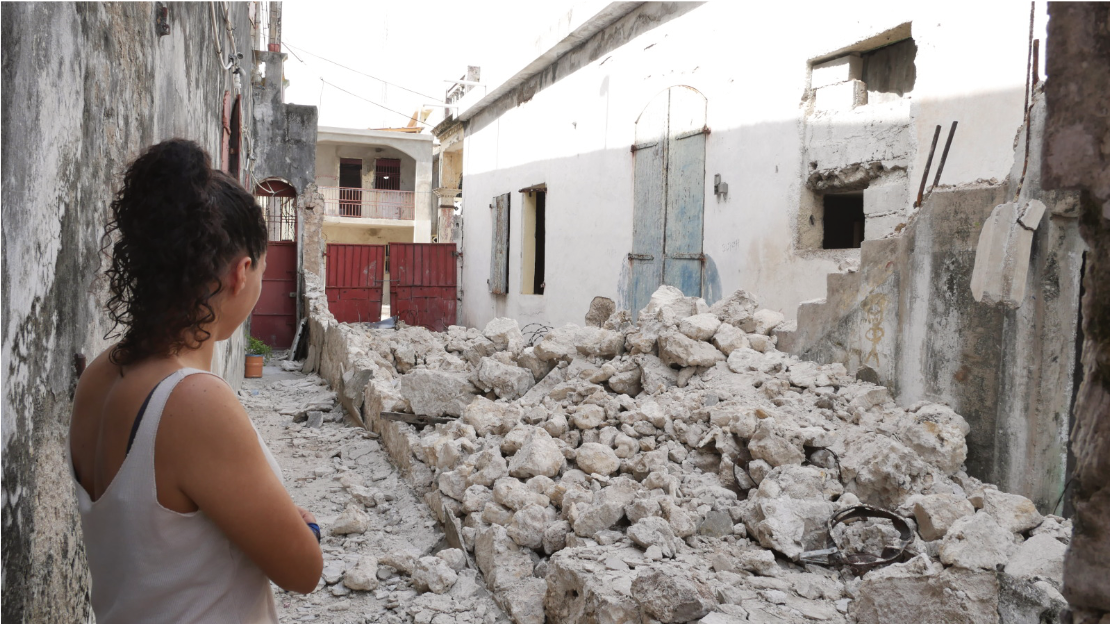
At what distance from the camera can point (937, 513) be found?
10.0ft

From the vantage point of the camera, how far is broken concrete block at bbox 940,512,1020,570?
8.33 ft

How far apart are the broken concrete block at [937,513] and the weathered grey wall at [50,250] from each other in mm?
2984

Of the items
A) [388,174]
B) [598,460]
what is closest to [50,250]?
[598,460]

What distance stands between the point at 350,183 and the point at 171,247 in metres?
25.1

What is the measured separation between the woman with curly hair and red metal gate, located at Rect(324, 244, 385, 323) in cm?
1361

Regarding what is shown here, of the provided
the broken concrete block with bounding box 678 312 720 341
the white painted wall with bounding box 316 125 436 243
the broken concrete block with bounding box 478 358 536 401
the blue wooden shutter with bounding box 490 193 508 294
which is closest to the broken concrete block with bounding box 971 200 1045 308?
the broken concrete block with bounding box 678 312 720 341

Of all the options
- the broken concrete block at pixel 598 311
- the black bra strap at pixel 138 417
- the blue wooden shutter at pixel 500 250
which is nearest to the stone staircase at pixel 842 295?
the broken concrete block at pixel 598 311

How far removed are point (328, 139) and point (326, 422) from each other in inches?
714

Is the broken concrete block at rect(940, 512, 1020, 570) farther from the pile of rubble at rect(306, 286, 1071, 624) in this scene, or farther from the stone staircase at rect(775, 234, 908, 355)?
the stone staircase at rect(775, 234, 908, 355)

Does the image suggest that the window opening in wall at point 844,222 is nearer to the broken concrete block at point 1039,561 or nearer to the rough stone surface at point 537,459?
the rough stone surface at point 537,459

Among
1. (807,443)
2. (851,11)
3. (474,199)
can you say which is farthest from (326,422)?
(474,199)

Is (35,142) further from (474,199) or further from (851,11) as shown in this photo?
(474,199)

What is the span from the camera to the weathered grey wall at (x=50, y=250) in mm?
1574

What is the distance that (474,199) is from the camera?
49.1 feet
